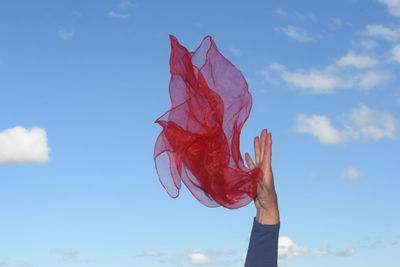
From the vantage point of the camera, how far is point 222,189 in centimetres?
478

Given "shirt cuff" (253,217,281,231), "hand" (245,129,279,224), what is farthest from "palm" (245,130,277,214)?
"shirt cuff" (253,217,281,231)

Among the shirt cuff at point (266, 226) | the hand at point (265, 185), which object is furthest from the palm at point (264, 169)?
the shirt cuff at point (266, 226)

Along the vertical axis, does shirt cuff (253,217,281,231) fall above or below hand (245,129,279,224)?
below

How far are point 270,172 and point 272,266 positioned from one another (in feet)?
2.52

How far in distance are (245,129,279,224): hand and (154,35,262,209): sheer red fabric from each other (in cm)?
9

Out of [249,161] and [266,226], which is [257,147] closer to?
[249,161]

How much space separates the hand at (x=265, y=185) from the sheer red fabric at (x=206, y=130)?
88mm

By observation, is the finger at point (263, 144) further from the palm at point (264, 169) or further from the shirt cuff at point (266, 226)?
the shirt cuff at point (266, 226)

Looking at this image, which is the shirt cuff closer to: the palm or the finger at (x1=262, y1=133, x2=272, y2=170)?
the palm

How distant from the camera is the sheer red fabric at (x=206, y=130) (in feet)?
15.6

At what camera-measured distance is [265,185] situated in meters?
4.56

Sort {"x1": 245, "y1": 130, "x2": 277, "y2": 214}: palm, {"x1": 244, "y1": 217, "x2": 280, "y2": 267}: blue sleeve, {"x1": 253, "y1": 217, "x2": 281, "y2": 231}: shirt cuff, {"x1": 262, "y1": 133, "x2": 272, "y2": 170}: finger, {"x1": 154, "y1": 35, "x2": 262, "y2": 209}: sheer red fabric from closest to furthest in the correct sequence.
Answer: {"x1": 244, "y1": 217, "x2": 280, "y2": 267}: blue sleeve → {"x1": 253, "y1": 217, "x2": 281, "y2": 231}: shirt cuff → {"x1": 245, "y1": 130, "x2": 277, "y2": 214}: palm → {"x1": 262, "y1": 133, "x2": 272, "y2": 170}: finger → {"x1": 154, "y1": 35, "x2": 262, "y2": 209}: sheer red fabric

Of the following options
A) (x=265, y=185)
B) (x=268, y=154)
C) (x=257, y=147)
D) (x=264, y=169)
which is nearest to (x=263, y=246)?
(x=265, y=185)

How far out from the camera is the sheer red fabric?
15.6 ft
